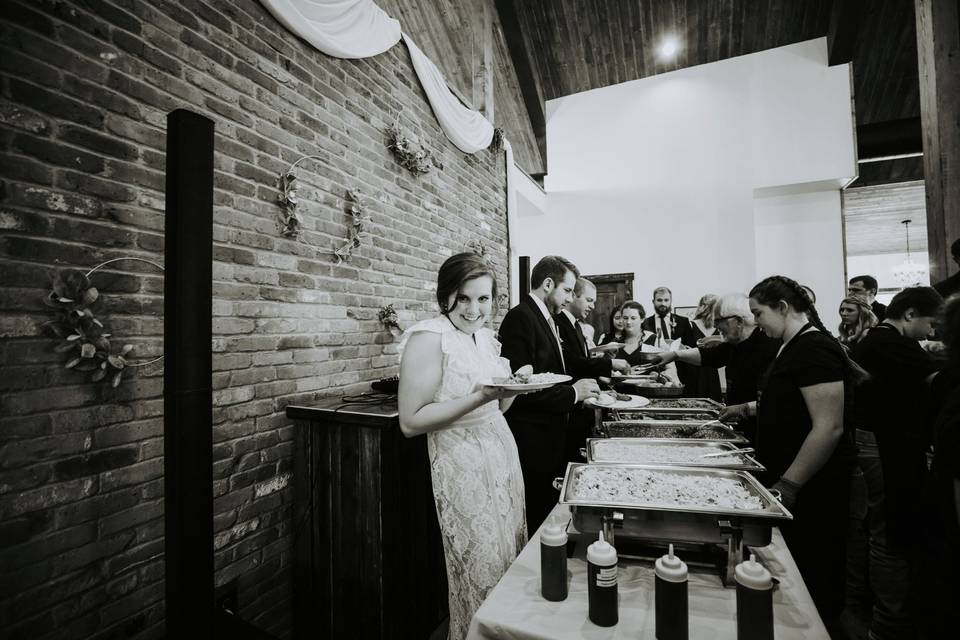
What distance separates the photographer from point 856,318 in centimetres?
341

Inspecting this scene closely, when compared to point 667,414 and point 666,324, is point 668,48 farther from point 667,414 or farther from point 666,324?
point 667,414

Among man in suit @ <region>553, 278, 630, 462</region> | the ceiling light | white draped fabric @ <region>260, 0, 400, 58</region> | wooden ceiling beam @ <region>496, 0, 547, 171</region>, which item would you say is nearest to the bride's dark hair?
man in suit @ <region>553, 278, 630, 462</region>

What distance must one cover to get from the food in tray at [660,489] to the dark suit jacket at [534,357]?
72cm

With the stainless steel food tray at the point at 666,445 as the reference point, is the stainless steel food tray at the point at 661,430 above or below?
below

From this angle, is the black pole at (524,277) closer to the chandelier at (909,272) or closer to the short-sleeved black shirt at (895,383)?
the short-sleeved black shirt at (895,383)

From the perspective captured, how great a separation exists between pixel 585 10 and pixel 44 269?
24.8 ft

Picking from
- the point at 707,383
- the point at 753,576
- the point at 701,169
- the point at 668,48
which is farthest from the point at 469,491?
the point at 668,48

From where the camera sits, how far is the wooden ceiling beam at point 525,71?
21.3 ft

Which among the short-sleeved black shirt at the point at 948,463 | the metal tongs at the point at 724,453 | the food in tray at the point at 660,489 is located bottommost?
the metal tongs at the point at 724,453

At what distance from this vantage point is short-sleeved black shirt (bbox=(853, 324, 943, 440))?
7.26ft

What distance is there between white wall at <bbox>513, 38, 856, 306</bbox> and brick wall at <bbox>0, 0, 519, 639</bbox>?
12.7 ft

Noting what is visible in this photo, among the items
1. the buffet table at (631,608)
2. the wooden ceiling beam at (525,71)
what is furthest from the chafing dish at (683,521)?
the wooden ceiling beam at (525,71)

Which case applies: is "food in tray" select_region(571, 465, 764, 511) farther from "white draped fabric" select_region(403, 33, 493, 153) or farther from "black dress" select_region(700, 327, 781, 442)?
"white draped fabric" select_region(403, 33, 493, 153)

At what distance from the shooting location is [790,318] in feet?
5.97
